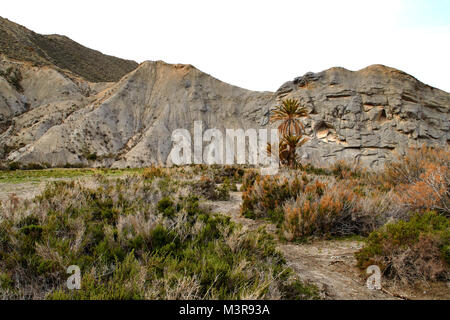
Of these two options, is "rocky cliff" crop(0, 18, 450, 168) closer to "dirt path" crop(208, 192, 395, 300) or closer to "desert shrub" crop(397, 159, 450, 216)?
"desert shrub" crop(397, 159, 450, 216)

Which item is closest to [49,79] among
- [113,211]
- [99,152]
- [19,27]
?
[99,152]

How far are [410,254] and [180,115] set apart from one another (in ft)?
157

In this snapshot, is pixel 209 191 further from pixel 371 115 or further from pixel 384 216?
pixel 371 115

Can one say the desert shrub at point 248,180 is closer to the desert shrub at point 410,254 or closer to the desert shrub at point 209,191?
the desert shrub at point 209,191

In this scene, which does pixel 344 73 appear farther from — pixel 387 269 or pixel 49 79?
pixel 49 79

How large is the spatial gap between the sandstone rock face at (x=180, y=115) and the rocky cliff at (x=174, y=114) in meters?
0.16

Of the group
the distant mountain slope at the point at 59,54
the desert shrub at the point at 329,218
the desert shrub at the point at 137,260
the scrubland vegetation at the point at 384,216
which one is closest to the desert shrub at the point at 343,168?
the scrubland vegetation at the point at 384,216

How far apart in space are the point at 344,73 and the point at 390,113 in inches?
463

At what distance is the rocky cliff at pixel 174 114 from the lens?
38125 mm

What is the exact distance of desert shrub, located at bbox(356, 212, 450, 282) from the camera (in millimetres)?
2844

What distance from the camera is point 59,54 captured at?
65.8m

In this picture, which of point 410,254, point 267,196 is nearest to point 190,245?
point 410,254

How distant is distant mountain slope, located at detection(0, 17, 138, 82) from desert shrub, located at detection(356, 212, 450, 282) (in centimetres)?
6832

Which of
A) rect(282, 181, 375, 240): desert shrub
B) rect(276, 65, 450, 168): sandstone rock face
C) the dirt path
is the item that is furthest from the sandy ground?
rect(276, 65, 450, 168): sandstone rock face
